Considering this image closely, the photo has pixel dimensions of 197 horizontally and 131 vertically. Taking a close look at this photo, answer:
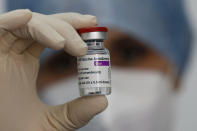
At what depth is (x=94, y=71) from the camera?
83 centimetres

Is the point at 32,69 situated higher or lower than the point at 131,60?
higher

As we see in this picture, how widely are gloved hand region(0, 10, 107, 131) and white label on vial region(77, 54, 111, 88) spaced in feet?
0.09

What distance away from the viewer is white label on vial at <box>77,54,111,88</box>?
32.6 inches

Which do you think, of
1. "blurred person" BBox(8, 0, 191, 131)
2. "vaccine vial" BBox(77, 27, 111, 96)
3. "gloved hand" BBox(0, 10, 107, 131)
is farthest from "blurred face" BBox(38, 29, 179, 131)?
"vaccine vial" BBox(77, 27, 111, 96)

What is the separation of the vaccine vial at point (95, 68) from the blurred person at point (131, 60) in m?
0.52

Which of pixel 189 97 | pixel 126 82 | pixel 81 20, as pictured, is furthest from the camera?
pixel 189 97

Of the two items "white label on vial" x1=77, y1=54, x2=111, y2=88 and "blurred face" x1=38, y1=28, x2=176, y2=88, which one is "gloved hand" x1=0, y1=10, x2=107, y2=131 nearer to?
"white label on vial" x1=77, y1=54, x2=111, y2=88

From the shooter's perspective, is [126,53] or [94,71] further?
[126,53]

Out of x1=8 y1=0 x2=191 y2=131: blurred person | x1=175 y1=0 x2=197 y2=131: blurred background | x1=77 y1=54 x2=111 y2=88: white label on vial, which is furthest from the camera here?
x1=175 y1=0 x2=197 y2=131: blurred background

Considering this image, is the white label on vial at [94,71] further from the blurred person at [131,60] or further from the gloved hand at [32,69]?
the blurred person at [131,60]

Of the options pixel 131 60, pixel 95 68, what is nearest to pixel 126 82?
pixel 131 60

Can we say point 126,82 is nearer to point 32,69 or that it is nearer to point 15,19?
point 32,69

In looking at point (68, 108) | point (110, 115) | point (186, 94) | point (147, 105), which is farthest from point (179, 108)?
point (68, 108)

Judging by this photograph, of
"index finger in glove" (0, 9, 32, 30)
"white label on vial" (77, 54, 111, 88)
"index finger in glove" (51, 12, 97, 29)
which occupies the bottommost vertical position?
"white label on vial" (77, 54, 111, 88)
